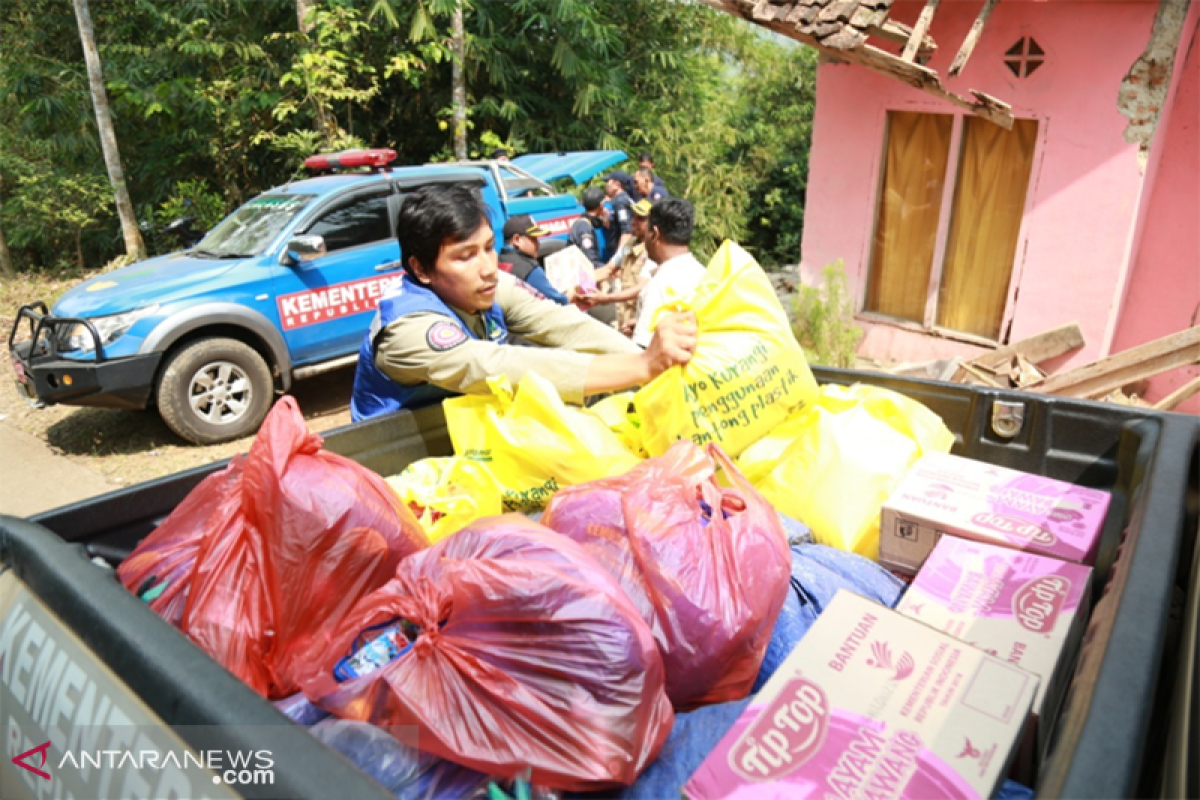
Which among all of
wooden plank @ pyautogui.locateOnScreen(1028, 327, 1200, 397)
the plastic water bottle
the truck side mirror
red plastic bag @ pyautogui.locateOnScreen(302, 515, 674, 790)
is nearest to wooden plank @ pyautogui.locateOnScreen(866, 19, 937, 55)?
wooden plank @ pyautogui.locateOnScreen(1028, 327, 1200, 397)

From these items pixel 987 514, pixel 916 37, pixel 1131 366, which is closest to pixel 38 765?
pixel 987 514

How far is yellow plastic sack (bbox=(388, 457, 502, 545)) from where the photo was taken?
205cm

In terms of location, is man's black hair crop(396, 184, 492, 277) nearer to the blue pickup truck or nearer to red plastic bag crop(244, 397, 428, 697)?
red plastic bag crop(244, 397, 428, 697)

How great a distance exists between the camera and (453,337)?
2.25 meters

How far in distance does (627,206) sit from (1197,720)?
301 inches

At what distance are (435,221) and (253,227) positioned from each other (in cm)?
495

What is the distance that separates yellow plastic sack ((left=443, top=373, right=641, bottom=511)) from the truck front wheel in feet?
14.9

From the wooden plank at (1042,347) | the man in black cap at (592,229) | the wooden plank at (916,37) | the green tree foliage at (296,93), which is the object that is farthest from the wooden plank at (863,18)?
the green tree foliage at (296,93)

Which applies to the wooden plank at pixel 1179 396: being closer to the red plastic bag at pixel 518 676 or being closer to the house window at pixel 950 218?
the house window at pixel 950 218

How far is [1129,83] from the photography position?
5.56 meters

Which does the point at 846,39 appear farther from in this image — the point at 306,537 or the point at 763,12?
Answer: the point at 306,537

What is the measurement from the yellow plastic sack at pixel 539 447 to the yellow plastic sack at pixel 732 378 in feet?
0.55

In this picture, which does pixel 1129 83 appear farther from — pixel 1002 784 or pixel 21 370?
pixel 21 370

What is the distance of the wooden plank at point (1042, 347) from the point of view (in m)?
5.95
